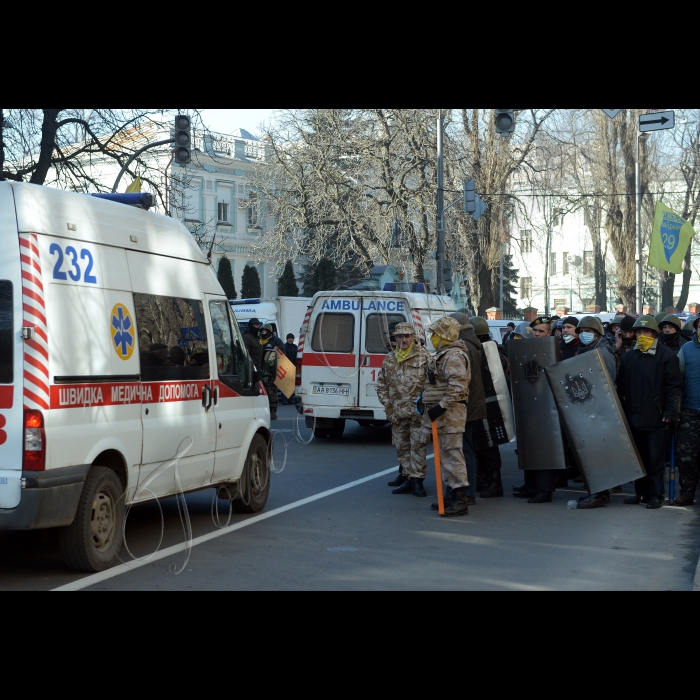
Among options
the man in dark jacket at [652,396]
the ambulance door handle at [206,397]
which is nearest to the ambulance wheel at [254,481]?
the ambulance door handle at [206,397]

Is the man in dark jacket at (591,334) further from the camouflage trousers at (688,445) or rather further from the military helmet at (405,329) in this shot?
the military helmet at (405,329)

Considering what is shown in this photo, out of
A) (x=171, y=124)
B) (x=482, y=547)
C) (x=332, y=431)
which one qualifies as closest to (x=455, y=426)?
(x=482, y=547)

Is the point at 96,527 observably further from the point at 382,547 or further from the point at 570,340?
the point at 570,340

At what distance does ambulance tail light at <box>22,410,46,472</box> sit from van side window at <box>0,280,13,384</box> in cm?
27

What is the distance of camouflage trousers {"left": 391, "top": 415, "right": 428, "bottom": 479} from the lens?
10.9m

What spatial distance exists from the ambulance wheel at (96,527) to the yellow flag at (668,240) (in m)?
15.3

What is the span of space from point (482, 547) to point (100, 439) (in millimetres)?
3138

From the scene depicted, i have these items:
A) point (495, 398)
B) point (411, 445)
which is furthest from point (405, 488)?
point (495, 398)

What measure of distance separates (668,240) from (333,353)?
28.4 ft

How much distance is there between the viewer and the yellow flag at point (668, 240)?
2070 centimetres

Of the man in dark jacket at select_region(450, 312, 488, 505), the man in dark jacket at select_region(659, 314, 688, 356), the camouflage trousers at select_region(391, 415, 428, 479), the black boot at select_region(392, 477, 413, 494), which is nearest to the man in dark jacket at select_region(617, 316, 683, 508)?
the man in dark jacket at select_region(659, 314, 688, 356)

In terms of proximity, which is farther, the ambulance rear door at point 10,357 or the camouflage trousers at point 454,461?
the camouflage trousers at point 454,461
